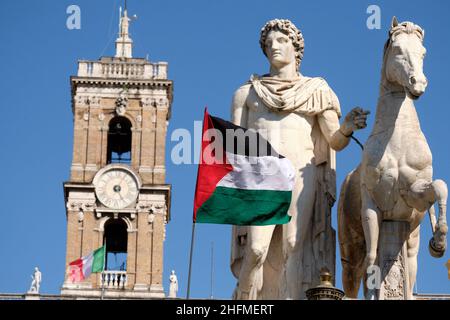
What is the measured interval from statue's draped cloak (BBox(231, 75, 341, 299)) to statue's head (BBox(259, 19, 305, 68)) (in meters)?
0.36

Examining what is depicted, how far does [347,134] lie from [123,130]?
245ft

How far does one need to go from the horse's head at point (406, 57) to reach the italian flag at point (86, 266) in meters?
57.3

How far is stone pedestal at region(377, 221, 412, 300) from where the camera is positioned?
86.9 feet

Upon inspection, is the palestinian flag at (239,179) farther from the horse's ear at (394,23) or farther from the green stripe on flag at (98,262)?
the green stripe on flag at (98,262)

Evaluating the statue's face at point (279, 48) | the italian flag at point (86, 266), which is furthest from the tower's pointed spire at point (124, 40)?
the statue's face at point (279, 48)

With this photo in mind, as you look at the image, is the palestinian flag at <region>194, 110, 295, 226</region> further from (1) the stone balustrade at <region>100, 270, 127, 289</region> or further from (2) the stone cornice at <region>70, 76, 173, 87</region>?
(2) the stone cornice at <region>70, 76, 173, 87</region>

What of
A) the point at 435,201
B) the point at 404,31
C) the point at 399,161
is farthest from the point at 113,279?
the point at 435,201

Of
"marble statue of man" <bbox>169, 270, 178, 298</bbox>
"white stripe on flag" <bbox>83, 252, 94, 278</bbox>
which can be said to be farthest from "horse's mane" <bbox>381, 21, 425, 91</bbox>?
"marble statue of man" <bbox>169, 270, 178, 298</bbox>

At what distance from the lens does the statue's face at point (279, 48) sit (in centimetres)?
2836

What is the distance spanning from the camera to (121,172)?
9781 cm

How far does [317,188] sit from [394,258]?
6.22 feet
